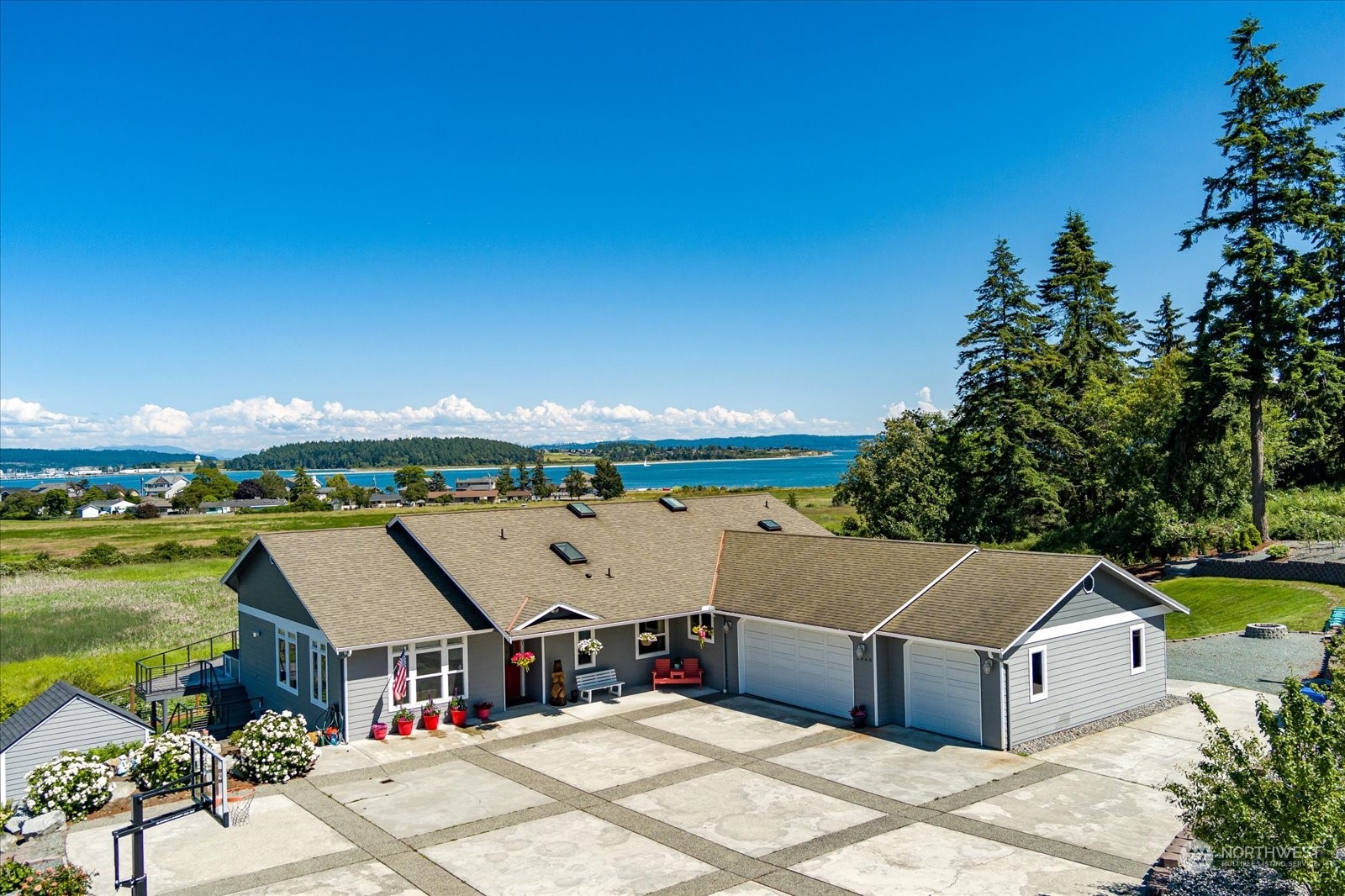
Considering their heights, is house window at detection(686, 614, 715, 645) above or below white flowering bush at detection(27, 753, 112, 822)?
above

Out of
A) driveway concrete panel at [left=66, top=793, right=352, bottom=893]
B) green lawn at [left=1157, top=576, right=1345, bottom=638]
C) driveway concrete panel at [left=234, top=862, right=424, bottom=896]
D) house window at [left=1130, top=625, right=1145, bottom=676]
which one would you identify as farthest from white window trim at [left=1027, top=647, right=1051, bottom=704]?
driveway concrete panel at [left=66, top=793, right=352, bottom=893]

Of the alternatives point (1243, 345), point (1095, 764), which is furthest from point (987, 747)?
point (1243, 345)

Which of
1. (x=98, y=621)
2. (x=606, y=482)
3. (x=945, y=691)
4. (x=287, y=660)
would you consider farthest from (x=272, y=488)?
(x=945, y=691)

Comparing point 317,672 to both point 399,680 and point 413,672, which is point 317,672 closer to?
point 399,680

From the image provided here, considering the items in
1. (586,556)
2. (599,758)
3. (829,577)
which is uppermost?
(586,556)

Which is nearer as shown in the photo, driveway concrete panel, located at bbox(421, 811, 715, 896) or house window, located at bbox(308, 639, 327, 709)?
driveway concrete panel, located at bbox(421, 811, 715, 896)

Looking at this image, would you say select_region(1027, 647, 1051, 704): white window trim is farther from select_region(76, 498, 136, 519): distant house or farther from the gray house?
select_region(76, 498, 136, 519): distant house
